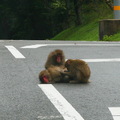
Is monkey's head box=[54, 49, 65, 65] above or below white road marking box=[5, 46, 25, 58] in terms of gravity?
above

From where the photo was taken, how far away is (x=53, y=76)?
9.50m

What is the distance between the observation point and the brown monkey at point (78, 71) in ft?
31.0

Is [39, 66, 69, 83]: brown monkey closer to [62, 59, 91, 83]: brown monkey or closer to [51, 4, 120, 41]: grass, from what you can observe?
[62, 59, 91, 83]: brown monkey

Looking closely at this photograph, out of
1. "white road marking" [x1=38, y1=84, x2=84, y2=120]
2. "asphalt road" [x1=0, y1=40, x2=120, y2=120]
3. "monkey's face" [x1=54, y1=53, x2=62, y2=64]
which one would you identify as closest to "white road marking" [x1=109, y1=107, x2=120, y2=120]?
"asphalt road" [x1=0, y1=40, x2=120, y2=120]

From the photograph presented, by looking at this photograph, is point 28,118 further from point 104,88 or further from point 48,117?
point 104,88

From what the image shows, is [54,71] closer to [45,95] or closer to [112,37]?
[45,95]

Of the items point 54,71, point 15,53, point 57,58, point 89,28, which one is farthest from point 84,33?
point 54,71

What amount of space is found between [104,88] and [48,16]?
43.8 meters

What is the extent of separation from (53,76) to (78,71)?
40 centimetres

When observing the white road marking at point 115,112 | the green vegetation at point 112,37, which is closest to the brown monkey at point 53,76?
the white road marking at point 115,112

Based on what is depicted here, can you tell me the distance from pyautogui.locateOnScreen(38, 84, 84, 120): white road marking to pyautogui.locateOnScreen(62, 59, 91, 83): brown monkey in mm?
425

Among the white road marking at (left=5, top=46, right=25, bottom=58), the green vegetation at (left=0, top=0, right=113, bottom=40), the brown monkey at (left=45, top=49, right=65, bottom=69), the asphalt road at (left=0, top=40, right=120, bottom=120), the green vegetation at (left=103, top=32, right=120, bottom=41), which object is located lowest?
the green vegetation at (left=0, top=0, right=113, bottom=40)

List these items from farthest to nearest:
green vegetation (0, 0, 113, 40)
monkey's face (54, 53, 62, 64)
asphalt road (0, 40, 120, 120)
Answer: green vegetation (0, 0, 113, 40), monkey's face (54, 53, 62, 64), asphalt road (0, 40, 120, 120)

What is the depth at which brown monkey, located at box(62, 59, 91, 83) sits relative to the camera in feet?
31.0
